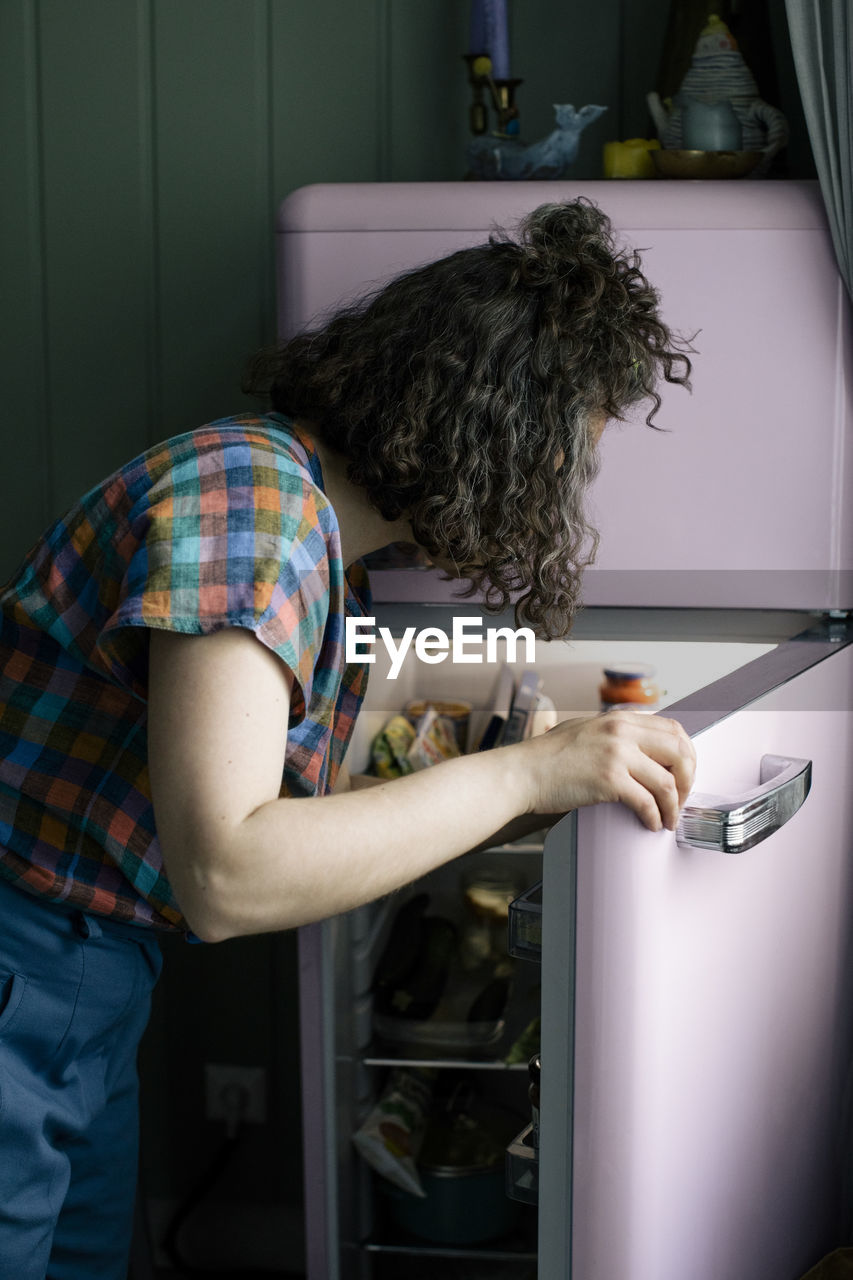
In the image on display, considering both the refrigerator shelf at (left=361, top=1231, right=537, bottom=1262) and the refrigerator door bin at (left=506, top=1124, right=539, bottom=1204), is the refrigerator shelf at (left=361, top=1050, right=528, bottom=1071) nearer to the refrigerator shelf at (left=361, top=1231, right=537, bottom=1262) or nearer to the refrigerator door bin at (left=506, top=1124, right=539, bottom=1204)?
the refrigerator shelf at (left=361, top=1231, right=537, bottom=1262)

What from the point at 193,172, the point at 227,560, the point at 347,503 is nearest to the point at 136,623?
the point at 227,560

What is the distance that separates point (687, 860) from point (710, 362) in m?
0.63

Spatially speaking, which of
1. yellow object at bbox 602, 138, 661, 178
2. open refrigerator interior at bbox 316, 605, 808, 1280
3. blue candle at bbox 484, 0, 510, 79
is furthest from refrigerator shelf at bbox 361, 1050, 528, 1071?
blue candle at bbox 484, 0, 510, 79

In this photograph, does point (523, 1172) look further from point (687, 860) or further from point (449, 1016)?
point (449, 1016)

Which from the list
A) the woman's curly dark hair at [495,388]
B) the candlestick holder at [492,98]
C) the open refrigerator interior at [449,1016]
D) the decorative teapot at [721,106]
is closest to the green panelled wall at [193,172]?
the candlestick holder at [492,98]

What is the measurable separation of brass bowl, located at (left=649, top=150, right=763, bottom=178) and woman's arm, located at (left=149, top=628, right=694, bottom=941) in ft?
2.54

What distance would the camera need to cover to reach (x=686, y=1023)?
877 millimetres

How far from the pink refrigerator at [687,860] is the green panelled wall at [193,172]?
47cm

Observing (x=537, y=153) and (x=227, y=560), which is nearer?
(x=227, y=560)

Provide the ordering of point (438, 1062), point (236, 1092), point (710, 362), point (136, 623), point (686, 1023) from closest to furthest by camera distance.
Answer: point (136, 623)
point (686, 1023)
point (710, 362)
point (438, 1062)
point (236, 1092)

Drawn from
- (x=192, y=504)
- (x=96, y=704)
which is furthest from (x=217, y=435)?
(x=96, y=704)

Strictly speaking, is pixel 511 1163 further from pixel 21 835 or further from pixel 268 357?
pixel 268 357

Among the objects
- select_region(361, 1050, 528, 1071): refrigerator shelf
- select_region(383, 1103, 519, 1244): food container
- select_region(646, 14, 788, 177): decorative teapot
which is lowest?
select_region(383, 1103, 519, 1244): food container

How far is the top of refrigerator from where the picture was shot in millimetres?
1273
